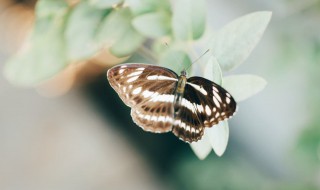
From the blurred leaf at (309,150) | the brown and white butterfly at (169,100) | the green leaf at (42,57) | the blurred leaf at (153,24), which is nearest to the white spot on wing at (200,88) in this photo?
the brown and white butterfly at (169,100)

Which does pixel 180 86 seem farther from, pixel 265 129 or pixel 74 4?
pixel 265 129

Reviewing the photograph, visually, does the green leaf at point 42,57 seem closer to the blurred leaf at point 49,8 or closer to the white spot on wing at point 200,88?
the blurred leaf at point 49,8

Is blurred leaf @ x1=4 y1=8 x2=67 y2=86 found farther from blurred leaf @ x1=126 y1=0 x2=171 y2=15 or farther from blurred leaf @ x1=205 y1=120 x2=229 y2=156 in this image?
blurred leaf @ x1=205 y1=120 x2=229 y2=156

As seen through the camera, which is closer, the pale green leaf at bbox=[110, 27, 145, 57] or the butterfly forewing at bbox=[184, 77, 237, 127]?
the butterfly forewing at bbox=[184, 77, 237, 127]

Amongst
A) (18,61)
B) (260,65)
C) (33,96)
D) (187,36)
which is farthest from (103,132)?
(187,36)

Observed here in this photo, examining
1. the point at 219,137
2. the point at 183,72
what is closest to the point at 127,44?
the point at 183,72

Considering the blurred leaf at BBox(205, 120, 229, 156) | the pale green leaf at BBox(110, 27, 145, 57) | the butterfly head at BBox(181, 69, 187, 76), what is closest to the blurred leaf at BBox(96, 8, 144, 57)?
the pale green leaf at BBox(110, 27, 145, 57)

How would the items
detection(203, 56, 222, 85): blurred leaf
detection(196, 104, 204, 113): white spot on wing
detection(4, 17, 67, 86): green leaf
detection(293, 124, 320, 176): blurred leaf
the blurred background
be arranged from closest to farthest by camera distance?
1. detection(203, 56, 222, 85): blurred leaf
2. detection(196, 104, 204, 113): white spot on wing
3. detection(4, 17, 67, 86): green leaf
4. detection(293, 124, 320, 176): blurred leaf
5. the blurred background
